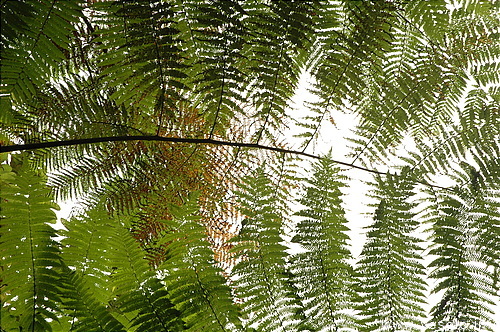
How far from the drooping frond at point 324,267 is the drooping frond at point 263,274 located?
0.05 meters

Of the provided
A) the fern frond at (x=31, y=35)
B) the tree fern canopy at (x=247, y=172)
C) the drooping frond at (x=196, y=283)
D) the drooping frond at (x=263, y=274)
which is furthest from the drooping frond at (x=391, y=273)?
the fern frond at (x=31, y=35)

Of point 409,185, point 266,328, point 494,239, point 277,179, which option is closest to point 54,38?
point 277,179

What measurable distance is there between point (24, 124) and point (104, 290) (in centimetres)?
61

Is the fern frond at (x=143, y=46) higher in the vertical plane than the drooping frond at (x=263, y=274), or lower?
higher

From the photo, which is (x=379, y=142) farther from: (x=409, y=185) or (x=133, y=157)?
(x=133, y=157)

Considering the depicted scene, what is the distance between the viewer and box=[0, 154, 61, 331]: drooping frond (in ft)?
2.93

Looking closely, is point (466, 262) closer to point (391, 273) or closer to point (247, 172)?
point (391, 273)

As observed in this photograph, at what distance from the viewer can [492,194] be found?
1.21 metres

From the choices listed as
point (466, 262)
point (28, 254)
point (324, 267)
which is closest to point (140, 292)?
point (28, 254)

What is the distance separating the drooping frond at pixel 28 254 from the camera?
35.2 inches

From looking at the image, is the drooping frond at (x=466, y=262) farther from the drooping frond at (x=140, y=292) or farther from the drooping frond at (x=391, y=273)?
the drooping frond at (x=140, y=292)

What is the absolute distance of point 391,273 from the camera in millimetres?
1063

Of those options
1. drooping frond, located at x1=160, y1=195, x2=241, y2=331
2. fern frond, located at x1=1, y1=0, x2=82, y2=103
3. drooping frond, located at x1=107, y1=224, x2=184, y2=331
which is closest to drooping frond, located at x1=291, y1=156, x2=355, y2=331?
drooping frond, located at x1=160, y1=195, x2=241, y2=331

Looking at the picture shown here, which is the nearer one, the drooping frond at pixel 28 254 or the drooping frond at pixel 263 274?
the drooping frond at pixel 28 254
